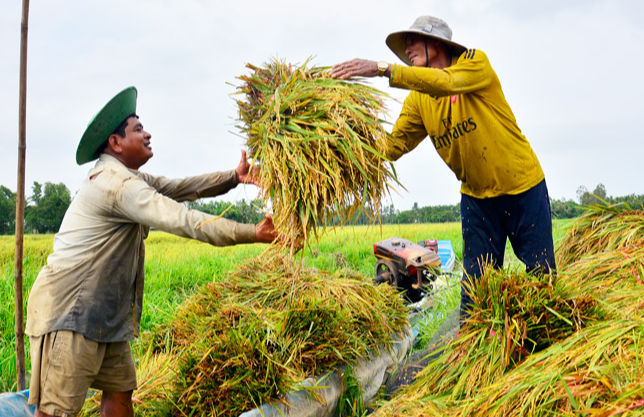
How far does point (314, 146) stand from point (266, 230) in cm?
44

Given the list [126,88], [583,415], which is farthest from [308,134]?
[583,415]

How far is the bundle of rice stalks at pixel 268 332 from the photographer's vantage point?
2188 mm

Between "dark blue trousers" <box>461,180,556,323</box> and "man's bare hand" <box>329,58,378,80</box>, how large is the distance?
1253 millimetres

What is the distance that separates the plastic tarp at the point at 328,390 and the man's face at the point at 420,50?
188cm

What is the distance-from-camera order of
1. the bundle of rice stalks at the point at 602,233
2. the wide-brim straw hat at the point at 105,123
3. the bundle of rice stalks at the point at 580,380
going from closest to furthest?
1. the bundle of rice stalks at the point at 580,380
2. the wide-brim straw hat at the point at 105,123
3. the bundle of rice stalks at the point at 602,233

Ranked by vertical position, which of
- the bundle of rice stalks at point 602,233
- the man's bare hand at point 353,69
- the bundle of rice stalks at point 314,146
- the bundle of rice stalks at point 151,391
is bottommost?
the bundle of rice stalks at point 151,391

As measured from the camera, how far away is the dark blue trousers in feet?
9.87

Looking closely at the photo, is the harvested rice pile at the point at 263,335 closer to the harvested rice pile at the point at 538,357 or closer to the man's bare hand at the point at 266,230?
the man's bare hand at the point at 266,230

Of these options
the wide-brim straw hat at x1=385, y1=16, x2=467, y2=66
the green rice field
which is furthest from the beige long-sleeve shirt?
the wide-brim straw hat at x1=385, y1=16, x2=467, y2=66

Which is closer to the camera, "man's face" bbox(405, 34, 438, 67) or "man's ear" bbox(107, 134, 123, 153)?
"man's ear" bbox(107, 134, 123, 153)

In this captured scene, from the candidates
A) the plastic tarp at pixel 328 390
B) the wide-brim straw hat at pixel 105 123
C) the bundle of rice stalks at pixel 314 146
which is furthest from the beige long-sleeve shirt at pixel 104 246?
the plastic tarp at pixel 328 390

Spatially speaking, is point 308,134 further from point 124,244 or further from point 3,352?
point 3,352

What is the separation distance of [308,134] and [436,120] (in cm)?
128

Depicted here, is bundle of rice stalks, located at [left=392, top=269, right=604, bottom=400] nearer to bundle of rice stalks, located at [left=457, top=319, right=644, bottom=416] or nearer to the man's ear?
bundle of rice stalks, located at [left=457, top=319, right=644, bottom=416]
